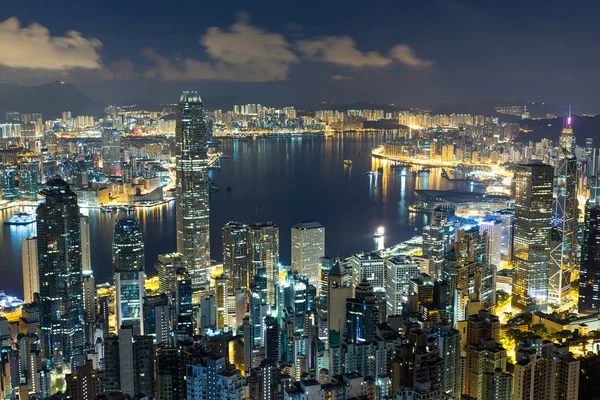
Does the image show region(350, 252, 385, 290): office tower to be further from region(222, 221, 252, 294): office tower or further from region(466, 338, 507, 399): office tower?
region(466, 338, 507, 399): office tower

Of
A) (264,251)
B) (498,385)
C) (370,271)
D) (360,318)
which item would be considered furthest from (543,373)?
(264,251)

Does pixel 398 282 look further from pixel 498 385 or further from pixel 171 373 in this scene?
pixel 171 373

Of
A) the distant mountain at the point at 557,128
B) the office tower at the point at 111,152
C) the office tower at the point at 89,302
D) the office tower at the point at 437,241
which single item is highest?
the distant mountain at the point at 557,128

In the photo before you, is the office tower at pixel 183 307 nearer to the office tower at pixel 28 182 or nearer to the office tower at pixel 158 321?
the office tower at pixel 158 321

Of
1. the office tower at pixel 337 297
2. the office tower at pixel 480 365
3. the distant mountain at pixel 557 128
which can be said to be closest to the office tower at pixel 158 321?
the office tower at pixel 337 297

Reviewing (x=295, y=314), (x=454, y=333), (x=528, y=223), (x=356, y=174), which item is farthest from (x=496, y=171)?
A: (x=454, y=333)

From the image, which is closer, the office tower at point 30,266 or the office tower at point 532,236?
the office tower at point 30,266

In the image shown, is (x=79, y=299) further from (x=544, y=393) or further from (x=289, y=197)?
(x=289, y=197)
